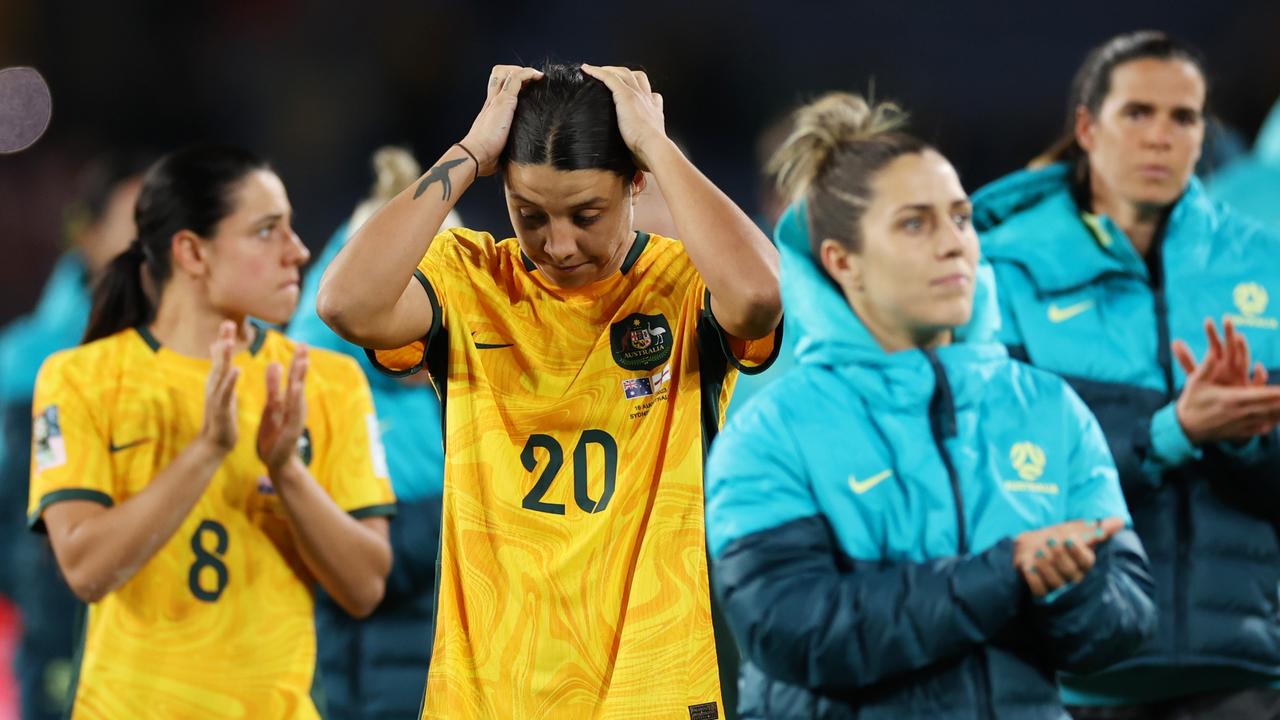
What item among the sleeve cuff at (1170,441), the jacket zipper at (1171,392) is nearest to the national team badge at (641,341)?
the sleeve cuff at (1170,441)

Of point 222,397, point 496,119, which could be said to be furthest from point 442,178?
point 222,397

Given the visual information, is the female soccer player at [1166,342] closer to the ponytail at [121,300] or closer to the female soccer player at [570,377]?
the female soccer player at [570,377]

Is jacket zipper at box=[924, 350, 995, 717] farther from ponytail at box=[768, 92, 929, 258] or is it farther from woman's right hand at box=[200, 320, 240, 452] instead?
woman's right hand at box=[200, 320, 240, 452]

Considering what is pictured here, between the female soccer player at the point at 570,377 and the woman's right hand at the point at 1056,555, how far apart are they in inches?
24.0

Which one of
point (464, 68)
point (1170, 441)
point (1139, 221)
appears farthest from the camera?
point (464, 68)

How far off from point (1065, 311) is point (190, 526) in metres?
1.96

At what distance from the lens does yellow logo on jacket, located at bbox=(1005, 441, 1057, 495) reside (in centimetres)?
284

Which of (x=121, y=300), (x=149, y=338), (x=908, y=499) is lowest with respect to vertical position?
(x=908, y=499)

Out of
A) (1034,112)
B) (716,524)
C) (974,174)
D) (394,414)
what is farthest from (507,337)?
(1034,112)

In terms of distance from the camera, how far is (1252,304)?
359 centimetres

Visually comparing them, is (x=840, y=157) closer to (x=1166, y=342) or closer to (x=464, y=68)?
(x=1166, y=342)

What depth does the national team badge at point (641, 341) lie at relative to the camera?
2.43 m

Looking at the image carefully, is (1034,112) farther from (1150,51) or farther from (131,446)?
(131,446)

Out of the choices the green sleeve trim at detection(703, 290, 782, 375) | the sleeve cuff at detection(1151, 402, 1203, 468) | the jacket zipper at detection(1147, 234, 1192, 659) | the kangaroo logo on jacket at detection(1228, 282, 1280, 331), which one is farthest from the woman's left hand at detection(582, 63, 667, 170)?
the kangaroo logo on jacket at detection(1228, 282, 1280, 331)
